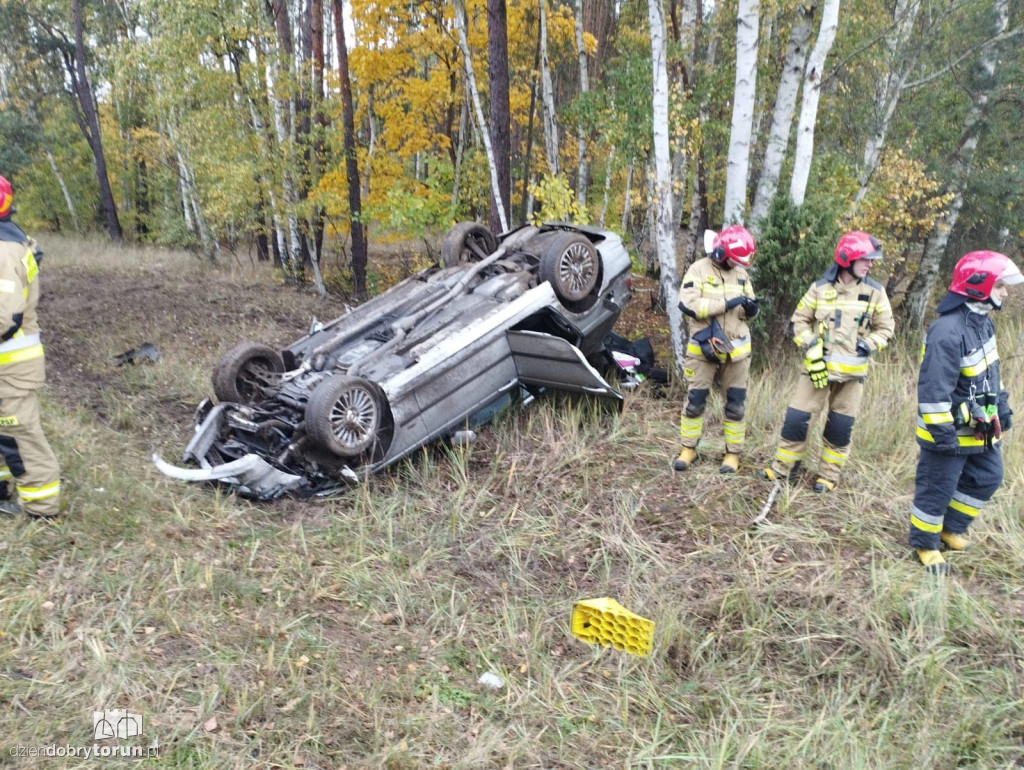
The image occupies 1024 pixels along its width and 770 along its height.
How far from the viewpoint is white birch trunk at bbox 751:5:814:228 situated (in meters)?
7.13

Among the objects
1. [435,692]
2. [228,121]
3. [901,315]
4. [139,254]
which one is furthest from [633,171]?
[435,692]

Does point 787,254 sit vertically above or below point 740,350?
above

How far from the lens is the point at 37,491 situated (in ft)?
13.2

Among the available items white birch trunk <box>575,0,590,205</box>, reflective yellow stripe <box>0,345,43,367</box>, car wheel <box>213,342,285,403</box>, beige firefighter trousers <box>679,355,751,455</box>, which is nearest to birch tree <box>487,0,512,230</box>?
white birch trunk <box>575,0,590,205</box>

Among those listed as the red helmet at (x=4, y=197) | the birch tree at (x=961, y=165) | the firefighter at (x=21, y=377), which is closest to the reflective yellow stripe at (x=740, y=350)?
the firefighter at (x=21, y=377)

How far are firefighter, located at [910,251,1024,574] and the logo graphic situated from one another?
3893 millimetres

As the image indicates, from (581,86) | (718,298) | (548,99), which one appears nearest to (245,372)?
(718,298)

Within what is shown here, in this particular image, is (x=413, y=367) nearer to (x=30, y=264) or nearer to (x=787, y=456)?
(x=30, y=264)

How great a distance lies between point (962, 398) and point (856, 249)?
3.75 ft

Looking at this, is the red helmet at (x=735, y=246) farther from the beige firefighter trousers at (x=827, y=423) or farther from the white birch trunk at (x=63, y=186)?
the white birch trunk at (x=63, y=186)

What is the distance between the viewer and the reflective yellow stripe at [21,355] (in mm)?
3877

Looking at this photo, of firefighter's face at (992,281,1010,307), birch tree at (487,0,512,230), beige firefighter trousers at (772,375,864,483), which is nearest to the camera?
firefighter's face at (992,281,1010,307)

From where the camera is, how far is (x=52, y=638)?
3.22m

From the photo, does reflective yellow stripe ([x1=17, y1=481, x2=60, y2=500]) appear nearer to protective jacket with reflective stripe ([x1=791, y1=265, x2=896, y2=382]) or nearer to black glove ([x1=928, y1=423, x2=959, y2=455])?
protective jacket with reflective stripe ([x1=791, y1=265, x2=896, y2=382])
